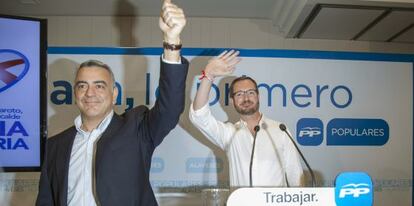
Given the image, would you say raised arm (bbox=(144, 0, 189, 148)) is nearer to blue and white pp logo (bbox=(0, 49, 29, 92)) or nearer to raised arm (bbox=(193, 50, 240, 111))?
raised arm (bbox=(193, 50, 240, 111))

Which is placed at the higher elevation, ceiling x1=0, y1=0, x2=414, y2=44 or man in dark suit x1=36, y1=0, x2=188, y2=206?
ceiling x1=0, y1=0, x2=414, y2=44

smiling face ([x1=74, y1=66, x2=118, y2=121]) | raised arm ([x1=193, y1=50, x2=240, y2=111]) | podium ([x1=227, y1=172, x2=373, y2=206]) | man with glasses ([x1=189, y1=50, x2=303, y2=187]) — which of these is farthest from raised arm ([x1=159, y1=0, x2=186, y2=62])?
man with glasses ([x1=189, y1=50, x2=303, y2=187])

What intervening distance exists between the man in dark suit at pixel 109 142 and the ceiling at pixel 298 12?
1669 mm

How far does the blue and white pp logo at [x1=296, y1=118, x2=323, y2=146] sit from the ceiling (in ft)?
2.65

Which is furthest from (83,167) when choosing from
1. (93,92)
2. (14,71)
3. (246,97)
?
(14,71)

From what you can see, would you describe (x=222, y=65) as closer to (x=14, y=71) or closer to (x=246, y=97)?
A: (x=246, y=97)

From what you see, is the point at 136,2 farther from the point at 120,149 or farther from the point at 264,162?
the point at 120,149

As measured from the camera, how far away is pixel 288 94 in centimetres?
280

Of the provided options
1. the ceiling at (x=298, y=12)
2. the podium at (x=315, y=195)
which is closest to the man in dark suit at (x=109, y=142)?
the podium at (x=315, y=195)

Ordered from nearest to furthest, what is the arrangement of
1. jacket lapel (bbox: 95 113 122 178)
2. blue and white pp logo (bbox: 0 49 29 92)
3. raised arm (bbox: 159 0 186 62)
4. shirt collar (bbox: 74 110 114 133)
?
1. raised arm (bbox: 159 0 186 62)
2. jacket lapel (bbox: 95 113 122 178)
3. shirt collar (bbox: 74 110 114 133)
4. blue and white pp logo (bbox: 0 49 29 92)

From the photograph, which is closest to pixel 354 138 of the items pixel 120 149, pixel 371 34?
pixel 371 34

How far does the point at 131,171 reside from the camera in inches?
50.4

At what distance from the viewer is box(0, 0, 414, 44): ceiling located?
2605 millimetres

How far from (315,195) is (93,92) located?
85 centimetres
